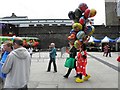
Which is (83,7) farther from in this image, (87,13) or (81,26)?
(81,26)

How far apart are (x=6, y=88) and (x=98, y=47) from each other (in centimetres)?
4392

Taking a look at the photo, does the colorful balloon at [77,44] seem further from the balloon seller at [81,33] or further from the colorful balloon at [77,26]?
the colorful balloon at [77,26]

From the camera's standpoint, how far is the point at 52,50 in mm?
14078

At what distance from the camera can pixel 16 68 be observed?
16.0 ft

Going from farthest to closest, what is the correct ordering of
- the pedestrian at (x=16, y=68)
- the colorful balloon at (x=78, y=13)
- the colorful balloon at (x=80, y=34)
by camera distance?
the colorful balloon at (x=78, y=13) → the colorful balloon at (x=80, y=34) → the pedestrian at (x=16, y=68)

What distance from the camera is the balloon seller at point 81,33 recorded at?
35.2 feet

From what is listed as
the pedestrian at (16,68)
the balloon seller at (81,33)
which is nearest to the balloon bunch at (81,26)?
the balloon seller at (81,33)

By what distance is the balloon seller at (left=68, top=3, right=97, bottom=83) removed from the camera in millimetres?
10734

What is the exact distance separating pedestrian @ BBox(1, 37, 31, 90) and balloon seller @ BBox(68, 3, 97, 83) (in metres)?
5.80

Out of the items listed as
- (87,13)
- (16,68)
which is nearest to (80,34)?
(87,13)

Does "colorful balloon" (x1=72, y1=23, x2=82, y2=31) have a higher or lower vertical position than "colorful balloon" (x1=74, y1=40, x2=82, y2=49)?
higher

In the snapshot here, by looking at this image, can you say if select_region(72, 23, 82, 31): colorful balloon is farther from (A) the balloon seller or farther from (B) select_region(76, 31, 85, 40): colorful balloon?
(B) select_region(76, 31, 85, 40): colorful balloon

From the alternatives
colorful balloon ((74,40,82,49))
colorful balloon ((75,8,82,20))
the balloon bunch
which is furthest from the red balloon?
colorful balloon ((74,40,82,49))

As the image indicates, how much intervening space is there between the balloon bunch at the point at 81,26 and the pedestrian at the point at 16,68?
5.96m
